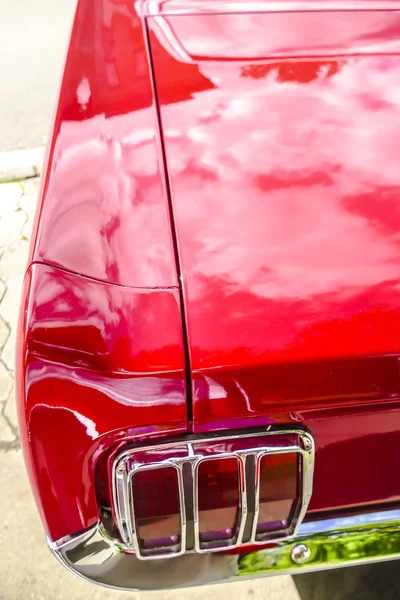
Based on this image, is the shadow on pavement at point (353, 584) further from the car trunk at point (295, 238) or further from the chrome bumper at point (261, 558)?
the car trunk at point (295, 238)

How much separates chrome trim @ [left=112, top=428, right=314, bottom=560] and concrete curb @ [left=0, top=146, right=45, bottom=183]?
2.72 m

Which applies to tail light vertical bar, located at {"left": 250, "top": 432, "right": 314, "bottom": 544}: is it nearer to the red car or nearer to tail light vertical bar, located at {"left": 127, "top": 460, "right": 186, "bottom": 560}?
the red car

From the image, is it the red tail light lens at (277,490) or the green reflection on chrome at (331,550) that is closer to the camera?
the red tail light lens at (277,490)

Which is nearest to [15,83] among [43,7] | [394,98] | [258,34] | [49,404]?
[43,7]

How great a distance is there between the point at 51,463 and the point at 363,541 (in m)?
0.66

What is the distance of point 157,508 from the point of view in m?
1.05

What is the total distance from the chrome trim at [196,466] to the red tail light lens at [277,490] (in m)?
0.01

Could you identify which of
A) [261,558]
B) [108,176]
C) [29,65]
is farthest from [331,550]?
[29,65]

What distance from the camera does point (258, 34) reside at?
1.56m

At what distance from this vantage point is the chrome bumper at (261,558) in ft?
3.77

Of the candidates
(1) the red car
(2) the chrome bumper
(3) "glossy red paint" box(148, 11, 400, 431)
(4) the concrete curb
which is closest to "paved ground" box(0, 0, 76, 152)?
(4) the concrete curb

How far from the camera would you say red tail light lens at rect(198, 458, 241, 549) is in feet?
3.36

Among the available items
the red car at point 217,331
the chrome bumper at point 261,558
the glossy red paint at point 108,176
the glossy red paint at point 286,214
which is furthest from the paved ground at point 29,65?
the chrome bumper at point 261,558

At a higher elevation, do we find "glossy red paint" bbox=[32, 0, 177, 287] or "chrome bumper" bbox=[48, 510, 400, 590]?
"glossy red paint" bbox=[32, 0, 177, 287]
